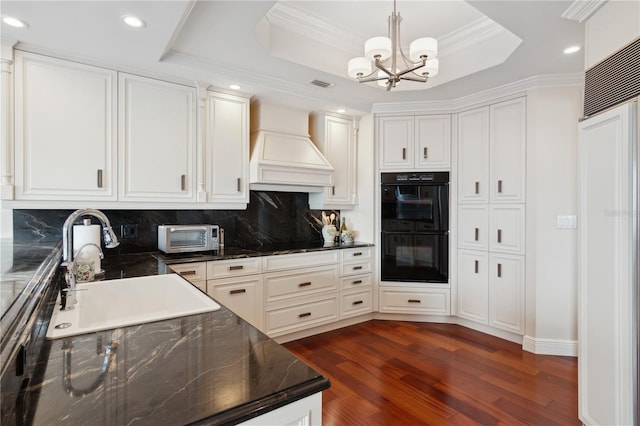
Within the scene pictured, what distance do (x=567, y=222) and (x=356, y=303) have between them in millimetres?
2140

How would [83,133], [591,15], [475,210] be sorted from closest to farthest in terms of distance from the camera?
[591,15]
[83,133]
[475,210]

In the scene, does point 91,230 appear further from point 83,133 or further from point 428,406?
point 428,406

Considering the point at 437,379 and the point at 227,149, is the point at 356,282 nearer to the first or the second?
the point at 437,379

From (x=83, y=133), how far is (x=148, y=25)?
1008 mm

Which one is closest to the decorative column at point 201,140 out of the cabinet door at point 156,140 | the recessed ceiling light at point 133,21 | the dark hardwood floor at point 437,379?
the cabinet door at point 156,140

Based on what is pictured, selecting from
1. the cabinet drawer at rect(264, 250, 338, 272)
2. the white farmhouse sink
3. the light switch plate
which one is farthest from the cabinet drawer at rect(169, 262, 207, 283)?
the light switch plate

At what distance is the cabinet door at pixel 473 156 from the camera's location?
348 cm

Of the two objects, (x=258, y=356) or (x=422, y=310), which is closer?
(x=258, y=356)

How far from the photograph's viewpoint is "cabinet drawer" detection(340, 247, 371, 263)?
363cm

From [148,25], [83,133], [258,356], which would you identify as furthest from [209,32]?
[258,356]

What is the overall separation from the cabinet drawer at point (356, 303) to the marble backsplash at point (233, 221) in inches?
34.2

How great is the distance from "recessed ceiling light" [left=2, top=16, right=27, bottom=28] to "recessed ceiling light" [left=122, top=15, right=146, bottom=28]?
618mm

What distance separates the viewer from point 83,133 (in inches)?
98.9

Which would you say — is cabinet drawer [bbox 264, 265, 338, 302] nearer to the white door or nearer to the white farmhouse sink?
the white farmhouse sink
